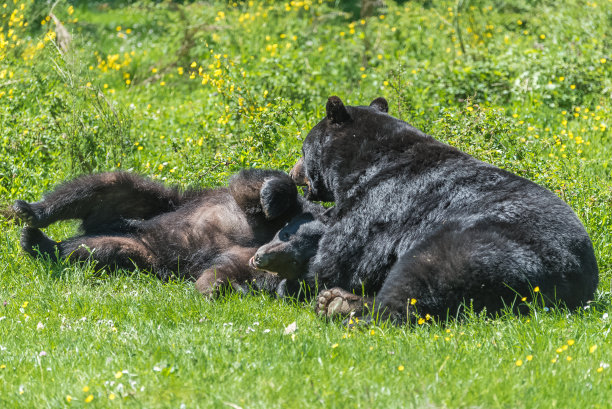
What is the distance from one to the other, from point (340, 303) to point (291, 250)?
3.04ft

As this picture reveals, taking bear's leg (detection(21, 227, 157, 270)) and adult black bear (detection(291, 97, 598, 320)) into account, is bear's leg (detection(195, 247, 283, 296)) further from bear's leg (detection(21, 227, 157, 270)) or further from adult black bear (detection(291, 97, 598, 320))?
bear's leg (detection(21, 227, 157, 270))

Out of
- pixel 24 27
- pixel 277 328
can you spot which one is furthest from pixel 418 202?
pixel 24 27

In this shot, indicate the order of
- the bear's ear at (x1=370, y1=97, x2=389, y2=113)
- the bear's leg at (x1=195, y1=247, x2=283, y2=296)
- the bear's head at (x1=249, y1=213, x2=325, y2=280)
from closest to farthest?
the bear's head at (x1=249, y1=213, x2=325, y2=280) → the bear's leg at (x1=195, y1=247, x2=283, y2=296) → the bear's ear at (x1=370, y1=97, x2=389, y2=113)

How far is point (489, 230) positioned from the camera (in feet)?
15.9

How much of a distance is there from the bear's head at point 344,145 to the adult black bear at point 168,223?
0.98 ft

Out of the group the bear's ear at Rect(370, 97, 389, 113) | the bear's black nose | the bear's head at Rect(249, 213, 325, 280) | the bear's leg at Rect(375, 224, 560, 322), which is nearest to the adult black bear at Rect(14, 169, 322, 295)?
the bear's head at Rect(249, 213, 325, 280)

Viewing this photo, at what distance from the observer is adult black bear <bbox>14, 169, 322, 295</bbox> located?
630 centimetres

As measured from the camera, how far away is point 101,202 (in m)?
6.68

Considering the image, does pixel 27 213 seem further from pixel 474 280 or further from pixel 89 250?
pixel 474 280

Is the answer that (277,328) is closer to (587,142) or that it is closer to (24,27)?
(587,142)

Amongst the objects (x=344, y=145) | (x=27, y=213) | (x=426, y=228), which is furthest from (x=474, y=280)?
(x=27, y=213)

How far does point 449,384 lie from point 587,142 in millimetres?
5466

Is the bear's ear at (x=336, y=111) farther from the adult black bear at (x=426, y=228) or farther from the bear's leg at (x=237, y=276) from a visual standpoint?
the bear's leg at (x=237, y=276)

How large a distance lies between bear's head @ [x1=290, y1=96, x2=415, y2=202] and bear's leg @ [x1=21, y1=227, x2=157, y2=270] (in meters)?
1.56
